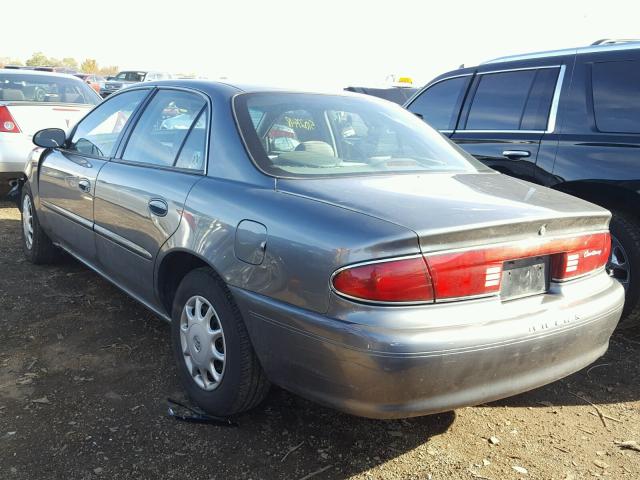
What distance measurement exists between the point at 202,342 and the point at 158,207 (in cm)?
73

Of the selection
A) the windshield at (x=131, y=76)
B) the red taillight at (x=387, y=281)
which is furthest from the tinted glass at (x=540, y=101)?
the windshield at (x=131, y=76)

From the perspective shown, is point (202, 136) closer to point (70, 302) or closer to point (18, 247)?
point (70, 302)

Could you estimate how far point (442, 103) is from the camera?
5195mm

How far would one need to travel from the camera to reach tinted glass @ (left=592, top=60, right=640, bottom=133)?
12.1ft

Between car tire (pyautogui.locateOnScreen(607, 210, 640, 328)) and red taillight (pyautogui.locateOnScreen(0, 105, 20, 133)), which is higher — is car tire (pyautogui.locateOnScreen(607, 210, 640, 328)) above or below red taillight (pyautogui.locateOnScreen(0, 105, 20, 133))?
below

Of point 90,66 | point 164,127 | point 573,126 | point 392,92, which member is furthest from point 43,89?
point 90,66

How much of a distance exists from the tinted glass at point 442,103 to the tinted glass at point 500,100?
191 millimetres

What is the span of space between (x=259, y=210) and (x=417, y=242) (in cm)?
69

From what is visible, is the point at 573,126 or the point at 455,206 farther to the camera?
the point at 573,126

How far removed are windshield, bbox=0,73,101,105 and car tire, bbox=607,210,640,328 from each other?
22.2ft

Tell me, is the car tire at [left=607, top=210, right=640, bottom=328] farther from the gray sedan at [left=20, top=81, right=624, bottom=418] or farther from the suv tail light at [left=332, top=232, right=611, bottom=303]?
the suv tail light at [left=332, top=232, right=611, bottom=303]

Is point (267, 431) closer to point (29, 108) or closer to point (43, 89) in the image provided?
point (29, 108)

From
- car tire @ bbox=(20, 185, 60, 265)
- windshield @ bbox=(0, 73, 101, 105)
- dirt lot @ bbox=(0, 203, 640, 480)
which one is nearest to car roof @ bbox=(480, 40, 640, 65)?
dirt lot @ bbox=(0, 203, 640, 480)

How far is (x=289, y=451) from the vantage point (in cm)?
254
